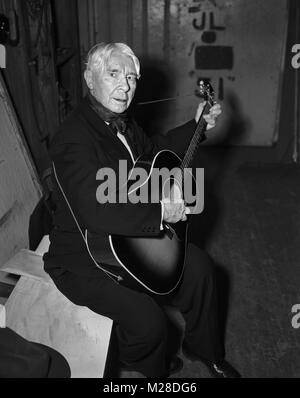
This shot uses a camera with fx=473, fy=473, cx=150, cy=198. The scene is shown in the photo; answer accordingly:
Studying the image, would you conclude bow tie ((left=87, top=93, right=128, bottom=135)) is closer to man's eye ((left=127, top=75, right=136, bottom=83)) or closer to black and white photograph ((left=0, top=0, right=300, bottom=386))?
black and white photograph ((left=0, top=0, right=300, bottom=386))

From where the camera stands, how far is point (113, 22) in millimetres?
4555

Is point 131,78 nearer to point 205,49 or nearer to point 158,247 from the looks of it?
point 158,247

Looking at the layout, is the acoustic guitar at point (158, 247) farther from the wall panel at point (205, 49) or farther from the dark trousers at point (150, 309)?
the wall panel at point (205, 49)

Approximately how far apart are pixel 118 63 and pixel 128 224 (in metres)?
0.67

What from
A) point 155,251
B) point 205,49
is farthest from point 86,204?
point 205,49

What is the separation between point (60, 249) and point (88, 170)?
426mm

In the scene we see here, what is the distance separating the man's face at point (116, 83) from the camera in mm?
1956

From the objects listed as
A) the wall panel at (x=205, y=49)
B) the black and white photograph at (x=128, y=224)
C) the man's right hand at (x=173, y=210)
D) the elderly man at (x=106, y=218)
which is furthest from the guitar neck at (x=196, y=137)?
the wall panel at (x=205, y=49)

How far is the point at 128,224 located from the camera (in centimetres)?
184

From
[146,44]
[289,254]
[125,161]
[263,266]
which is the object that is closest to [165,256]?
[125,161]

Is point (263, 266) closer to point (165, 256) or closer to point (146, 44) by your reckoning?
point (165, 256)

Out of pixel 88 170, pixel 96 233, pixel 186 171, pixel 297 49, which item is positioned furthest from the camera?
pixel 297 49
